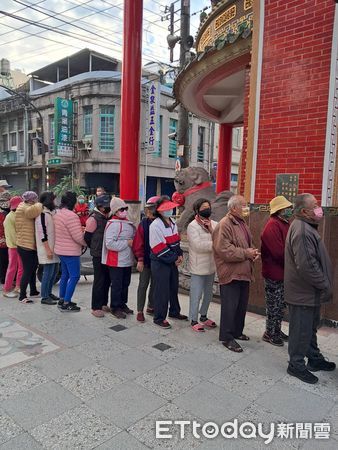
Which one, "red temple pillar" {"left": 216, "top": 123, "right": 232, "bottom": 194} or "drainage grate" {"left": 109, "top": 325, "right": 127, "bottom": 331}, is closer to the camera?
"drainage grate" {"left": 109, "top": 325, "right": 127, "bottom": 331}

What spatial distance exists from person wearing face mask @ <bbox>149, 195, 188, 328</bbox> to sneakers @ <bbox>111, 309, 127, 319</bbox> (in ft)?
1.59

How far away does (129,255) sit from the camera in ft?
15.2

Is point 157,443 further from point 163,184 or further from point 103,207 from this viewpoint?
point 163,184

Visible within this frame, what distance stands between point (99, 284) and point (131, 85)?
444 cm

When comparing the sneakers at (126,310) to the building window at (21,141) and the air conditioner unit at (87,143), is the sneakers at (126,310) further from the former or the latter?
the building window at (21,141)

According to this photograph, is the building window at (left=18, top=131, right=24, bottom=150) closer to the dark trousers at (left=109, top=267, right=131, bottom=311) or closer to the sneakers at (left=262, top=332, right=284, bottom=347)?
the dark trousers at (left=109, top=267, right=131, bottom=311)

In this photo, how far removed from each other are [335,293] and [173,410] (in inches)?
106

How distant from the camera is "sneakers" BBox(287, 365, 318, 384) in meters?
3.19

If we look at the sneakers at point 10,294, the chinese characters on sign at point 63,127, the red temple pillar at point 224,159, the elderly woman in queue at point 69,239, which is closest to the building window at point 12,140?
the chinese characters on sign at point 63,127

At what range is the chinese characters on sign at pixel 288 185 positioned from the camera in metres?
4.44

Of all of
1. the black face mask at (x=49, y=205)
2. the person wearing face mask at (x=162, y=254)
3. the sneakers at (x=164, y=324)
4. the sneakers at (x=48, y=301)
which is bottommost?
the sneakers at (x=48, y=301)

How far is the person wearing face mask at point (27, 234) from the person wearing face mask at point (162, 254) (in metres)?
1.83

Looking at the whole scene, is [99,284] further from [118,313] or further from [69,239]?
[69,239]

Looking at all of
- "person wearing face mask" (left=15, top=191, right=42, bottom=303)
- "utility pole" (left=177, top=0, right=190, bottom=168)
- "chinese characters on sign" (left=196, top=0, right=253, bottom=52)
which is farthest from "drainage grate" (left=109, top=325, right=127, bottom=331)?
"utility pole" (left=177, top=0, right=190, bottom=168)
